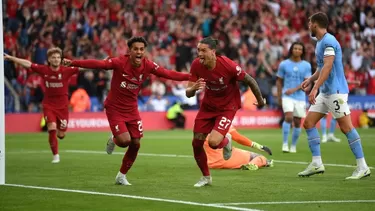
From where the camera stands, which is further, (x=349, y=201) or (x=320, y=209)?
(x=349, y=201)

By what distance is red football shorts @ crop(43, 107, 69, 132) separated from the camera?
65.6 feet

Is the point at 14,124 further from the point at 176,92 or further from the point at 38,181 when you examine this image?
the point at 38,181

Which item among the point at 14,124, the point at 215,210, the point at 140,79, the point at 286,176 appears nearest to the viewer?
the point at 215,210

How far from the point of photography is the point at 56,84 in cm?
2016

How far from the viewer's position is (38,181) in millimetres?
14898

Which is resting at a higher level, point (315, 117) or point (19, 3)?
point (19, 3)

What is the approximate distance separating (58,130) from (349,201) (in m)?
10.0

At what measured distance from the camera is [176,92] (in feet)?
117

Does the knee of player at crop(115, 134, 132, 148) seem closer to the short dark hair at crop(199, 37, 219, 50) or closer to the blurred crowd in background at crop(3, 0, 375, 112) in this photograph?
the short dark hair at crop(199, 37, 219, 50)

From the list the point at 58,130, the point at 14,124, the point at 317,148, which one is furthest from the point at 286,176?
the point at 14,124

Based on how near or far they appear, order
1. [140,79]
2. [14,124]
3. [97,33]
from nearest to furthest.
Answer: [140,79]
[14,124]
[97,33]

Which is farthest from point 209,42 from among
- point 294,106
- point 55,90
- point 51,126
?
point 294,106

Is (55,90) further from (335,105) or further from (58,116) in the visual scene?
(335,105)

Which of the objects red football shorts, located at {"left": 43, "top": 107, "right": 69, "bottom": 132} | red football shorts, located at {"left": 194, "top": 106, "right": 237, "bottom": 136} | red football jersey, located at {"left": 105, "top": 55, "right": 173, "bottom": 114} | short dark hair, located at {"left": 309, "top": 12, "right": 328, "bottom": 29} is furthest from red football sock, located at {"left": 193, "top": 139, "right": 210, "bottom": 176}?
red football shorts, located at {"left": 43, "top": 107, "right": 69, "bottom": 132}
